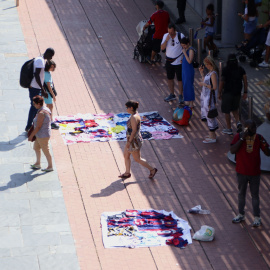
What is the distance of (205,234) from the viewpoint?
10.9 meters

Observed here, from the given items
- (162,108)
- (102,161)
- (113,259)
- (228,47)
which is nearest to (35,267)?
(113,259)

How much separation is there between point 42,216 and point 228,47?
9.82m

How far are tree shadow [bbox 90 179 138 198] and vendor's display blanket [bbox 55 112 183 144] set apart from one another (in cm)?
175

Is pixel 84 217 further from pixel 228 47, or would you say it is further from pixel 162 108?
pixel 228 47

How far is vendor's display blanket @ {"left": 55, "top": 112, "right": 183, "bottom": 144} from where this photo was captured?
14.3 metres

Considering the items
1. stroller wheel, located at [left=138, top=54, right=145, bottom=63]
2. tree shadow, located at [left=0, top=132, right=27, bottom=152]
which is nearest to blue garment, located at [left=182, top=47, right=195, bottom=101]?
stroller wheel, located at [left=138, top=54, right=145, bottom=63]

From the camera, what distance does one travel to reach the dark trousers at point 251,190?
10867 millimetres

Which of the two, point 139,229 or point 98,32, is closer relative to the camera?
point 139,229

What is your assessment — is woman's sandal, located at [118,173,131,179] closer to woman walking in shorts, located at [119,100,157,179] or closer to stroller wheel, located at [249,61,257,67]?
woman walking in shorts, located at [119,100,157,179]

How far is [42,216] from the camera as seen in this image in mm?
11383

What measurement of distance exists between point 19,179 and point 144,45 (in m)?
6.50

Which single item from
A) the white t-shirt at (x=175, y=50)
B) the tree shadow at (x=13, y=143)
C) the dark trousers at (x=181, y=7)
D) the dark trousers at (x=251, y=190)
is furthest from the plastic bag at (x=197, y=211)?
the dark trousers at (x=181, y=7)

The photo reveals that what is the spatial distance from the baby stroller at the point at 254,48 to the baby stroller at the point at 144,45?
2114mm

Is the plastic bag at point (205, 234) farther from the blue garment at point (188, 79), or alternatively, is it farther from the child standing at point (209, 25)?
the child standing at point (209, 25)
